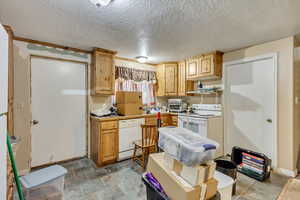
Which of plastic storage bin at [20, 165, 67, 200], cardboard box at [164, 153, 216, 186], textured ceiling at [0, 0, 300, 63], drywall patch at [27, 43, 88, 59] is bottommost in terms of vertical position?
plastic storage bin at [20, 165, 67, 200]

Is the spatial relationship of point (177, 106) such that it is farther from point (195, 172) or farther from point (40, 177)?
point (40, 177)

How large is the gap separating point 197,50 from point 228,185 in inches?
104

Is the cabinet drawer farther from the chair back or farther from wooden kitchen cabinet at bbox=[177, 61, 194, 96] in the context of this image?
wooden kitchen cabinet at bbox=[177, 61, 194, 96]

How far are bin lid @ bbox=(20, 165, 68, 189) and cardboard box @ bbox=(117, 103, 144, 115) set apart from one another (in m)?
1.76

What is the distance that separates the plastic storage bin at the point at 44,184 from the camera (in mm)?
1402

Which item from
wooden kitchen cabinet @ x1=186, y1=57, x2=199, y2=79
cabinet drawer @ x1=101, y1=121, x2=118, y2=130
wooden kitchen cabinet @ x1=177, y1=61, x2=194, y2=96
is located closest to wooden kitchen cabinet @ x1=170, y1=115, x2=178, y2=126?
wooden kitchen cabinet @ x1=177, y1=61, x2=194, y2=96

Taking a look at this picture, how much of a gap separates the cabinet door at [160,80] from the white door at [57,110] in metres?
2.02

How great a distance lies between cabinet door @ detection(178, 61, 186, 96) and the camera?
4.05m

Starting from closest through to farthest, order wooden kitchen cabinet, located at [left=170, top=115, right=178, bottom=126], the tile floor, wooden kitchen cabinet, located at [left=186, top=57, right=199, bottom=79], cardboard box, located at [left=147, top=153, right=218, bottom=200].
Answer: cardboard box, located at [left=147, top=153, right=218, bottom=200] < the tile floor < wooden kitchen cabinet, located at [left=186, top=57, right=199, bottom=79] < wooden kitchen cabinet, located at [left=170, top=115, right=178, bottom=126]

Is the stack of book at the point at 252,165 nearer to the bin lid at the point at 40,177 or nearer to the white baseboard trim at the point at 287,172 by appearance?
the white baseboard trim at the point at 287,172

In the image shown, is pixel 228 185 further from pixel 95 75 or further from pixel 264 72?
pixel 95 75

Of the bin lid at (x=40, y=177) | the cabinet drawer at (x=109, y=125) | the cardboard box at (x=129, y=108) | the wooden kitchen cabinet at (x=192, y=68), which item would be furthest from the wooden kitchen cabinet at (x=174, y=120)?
the bin lid at (x=40, y=177)

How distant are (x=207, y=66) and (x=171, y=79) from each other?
1092 millimetres

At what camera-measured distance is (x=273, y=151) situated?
2715mm
